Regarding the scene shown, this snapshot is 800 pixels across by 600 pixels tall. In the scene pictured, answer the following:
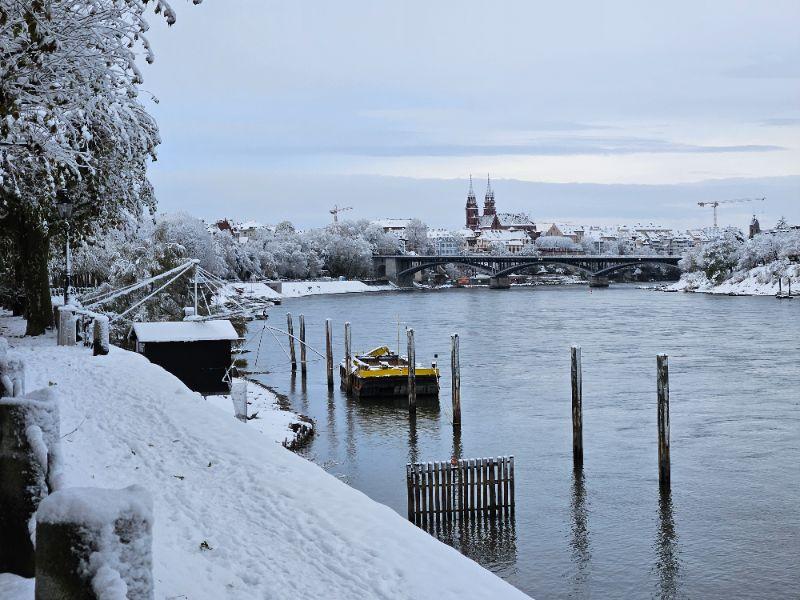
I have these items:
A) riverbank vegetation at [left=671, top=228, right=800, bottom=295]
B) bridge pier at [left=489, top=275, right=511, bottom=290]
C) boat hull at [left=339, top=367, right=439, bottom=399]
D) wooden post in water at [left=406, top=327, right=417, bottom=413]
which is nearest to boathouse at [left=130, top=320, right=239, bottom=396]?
wooden post in water at [left=406, top=327, right=417, bottom=413]

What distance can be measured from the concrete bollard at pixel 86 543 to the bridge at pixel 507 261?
144344 millimetres

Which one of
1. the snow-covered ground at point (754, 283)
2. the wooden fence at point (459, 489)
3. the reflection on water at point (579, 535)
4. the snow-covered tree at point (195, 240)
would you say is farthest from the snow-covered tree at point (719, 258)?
the wooden fence at point (459, 489)

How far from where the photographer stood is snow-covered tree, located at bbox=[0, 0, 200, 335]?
1338cm

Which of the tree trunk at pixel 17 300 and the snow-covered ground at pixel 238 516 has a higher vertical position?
the tree trunk at pixel 17 300

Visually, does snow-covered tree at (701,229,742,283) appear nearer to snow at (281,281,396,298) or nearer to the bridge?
the bridge

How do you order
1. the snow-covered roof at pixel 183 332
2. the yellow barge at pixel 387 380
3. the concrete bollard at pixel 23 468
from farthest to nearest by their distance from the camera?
1. the yellow barge at pixel 387 380
2. the snow-covered roof at pixel 183 332
3. the concrete bollard at pixel 23 468

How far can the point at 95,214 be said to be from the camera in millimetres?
29547

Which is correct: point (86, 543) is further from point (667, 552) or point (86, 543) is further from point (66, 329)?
point (66, 329)

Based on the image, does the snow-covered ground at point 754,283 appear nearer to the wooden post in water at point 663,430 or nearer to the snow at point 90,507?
the wooden post in water at point 663,430

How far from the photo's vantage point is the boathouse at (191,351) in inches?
1220

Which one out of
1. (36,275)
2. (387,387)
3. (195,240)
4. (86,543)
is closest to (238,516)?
(86,543)

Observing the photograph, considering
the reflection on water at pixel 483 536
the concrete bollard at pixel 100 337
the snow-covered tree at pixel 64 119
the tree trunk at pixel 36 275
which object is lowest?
the reflection on water at pixel 483 536

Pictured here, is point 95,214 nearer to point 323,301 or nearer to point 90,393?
point 90,393

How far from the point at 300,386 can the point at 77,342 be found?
19904mm
